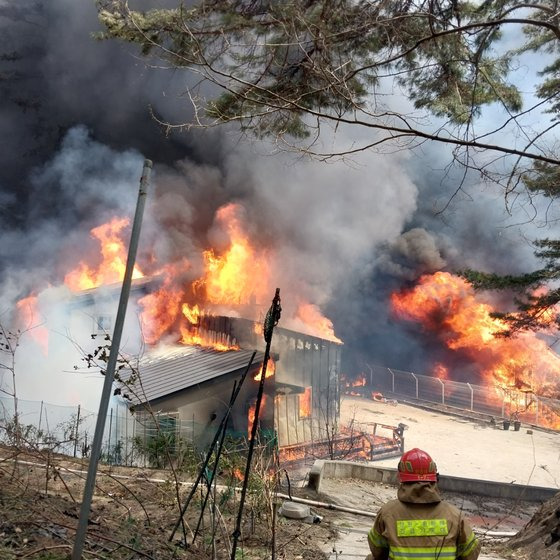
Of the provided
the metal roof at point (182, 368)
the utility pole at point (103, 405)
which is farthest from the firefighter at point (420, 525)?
the metal roof at point (182, 368)

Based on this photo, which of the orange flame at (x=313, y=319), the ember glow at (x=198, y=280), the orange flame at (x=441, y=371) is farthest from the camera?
the orange flame at (x=441, y=371)

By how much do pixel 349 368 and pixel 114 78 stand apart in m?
26.2

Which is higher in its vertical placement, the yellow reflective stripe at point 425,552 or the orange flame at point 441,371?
the orange flame at point 441,371

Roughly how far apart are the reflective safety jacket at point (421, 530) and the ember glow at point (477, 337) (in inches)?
1146

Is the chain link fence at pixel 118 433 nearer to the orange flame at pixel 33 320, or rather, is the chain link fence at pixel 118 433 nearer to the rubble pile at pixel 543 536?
the rubble pile at pixel 543 536

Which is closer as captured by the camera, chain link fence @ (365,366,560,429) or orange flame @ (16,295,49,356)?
orange flame @ (16,295,49,356)

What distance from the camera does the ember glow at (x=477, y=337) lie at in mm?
30375

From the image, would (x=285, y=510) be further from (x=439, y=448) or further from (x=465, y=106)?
(x=439, y=448)

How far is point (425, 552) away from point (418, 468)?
455 mm

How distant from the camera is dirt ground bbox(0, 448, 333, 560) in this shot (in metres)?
3.76

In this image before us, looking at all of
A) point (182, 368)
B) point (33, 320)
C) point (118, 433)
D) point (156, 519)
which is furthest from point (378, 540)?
point (33, 320)

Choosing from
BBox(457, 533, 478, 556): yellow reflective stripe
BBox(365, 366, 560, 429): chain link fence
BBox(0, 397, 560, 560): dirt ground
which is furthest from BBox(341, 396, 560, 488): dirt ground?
BBox(457, 533, 478, 556): yellow reflective stripe

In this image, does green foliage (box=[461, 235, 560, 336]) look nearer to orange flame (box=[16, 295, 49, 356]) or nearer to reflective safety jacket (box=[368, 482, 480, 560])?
reflective safety jacket (box=[368, 482, 480, 560])

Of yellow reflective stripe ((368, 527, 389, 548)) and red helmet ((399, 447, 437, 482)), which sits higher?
red helmet ((399, 447, 437, 482))
